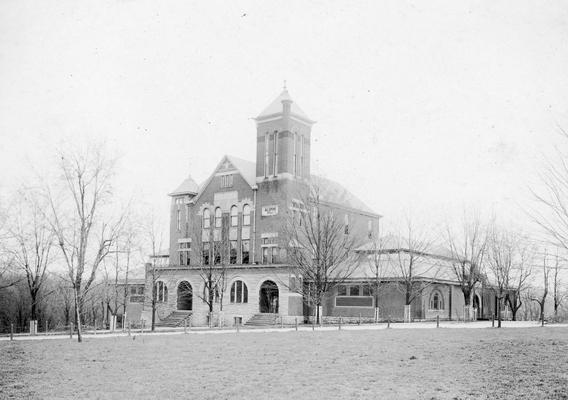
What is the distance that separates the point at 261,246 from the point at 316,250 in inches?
583

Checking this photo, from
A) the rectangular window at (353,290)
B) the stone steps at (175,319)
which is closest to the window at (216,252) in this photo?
the stone steps at (175,319)

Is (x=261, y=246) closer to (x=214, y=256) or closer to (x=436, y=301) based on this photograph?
(x=214, y=256)

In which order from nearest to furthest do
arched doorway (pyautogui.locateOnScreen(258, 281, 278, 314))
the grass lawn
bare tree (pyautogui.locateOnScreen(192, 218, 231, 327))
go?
the grass lawn < arched doorway (pyautogui.locateOnScreen(258, 281, 278, 314)) < bare tree (pyautogui.locateOnScreen(192, 218, 231, 327))

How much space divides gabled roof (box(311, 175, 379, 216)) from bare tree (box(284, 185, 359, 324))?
211 centimetres

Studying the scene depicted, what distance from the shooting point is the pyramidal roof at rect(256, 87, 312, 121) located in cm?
5256

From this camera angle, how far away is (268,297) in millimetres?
51750

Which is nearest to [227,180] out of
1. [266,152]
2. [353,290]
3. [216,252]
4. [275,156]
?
[266,152]

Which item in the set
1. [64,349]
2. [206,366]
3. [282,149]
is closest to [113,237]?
[64,349]

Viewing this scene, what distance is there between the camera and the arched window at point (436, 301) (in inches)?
1951

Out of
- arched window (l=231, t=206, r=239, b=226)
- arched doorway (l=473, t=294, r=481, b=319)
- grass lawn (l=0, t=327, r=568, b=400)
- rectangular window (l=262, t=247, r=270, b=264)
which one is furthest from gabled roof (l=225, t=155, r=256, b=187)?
grass lawn (l=0, t=327, r=568, b=400)

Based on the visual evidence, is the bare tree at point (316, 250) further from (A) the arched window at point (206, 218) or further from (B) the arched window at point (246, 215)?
(A) the arched window at point (206, 218)

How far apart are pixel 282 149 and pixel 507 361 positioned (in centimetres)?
3696

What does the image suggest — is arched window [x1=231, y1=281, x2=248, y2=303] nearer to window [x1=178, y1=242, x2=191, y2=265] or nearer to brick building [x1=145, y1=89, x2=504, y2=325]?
brick building [x1=145, y1=89, x2=504, y2=325]

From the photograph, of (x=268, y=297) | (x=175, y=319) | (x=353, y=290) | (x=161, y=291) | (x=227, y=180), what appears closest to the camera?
(x=353, y=290)
